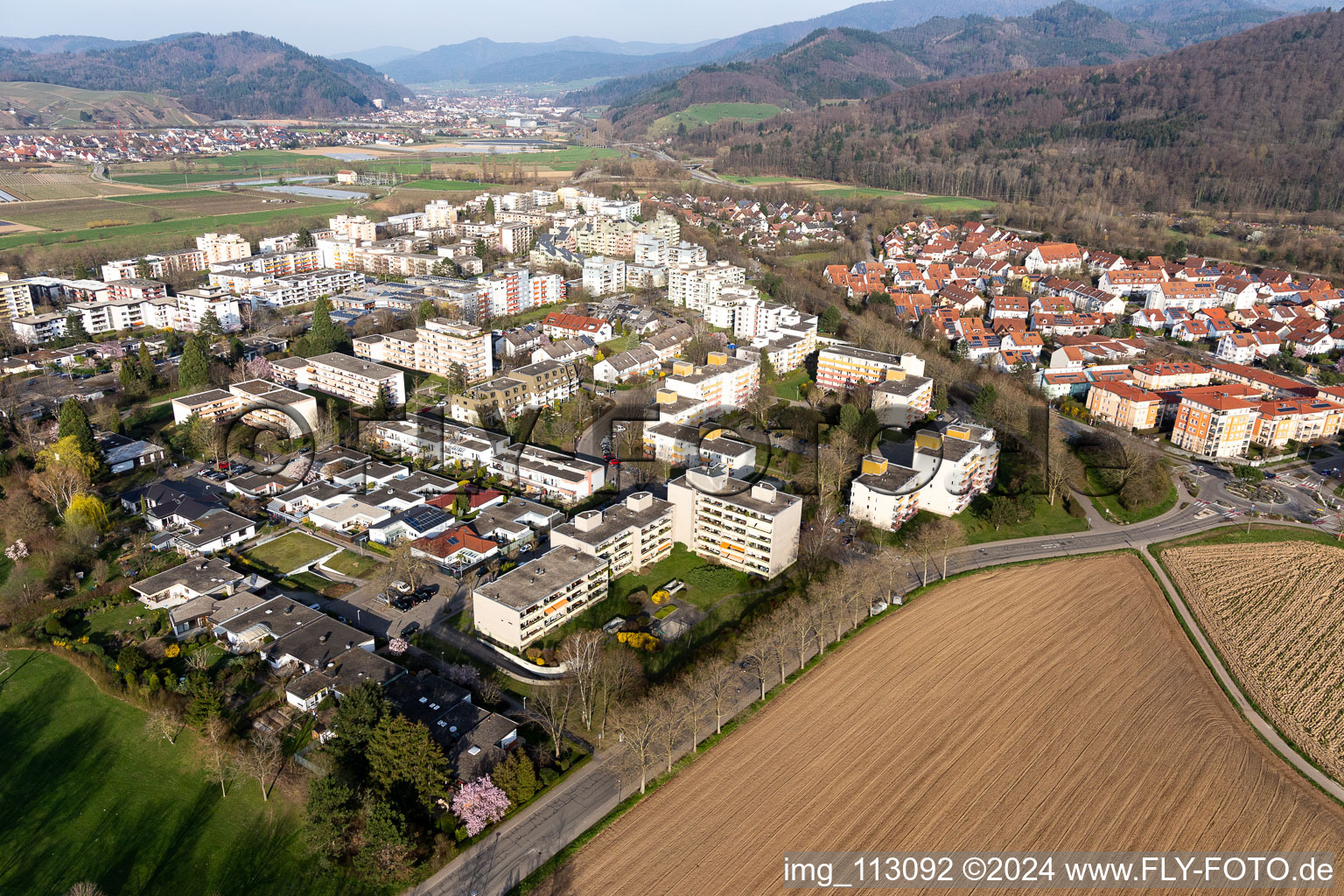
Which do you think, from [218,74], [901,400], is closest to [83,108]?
[218,74]

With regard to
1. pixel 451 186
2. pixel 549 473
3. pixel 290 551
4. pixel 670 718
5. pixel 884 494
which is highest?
pixel 451 186

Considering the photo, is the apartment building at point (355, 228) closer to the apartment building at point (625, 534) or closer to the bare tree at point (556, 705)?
the apartment building at point (625, 534)

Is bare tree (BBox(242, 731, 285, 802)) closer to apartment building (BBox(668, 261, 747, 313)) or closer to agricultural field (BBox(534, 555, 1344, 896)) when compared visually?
agricultural field (BBox(534, 555, 1344, 896))

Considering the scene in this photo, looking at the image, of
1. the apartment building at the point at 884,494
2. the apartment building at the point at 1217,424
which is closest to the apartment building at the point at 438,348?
the apartment building at the point at 884,494

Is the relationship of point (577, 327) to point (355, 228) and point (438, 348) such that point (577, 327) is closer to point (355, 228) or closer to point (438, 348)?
point (438, 348)

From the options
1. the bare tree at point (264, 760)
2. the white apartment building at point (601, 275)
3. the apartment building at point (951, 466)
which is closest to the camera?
the bare tree at point (264, 760)

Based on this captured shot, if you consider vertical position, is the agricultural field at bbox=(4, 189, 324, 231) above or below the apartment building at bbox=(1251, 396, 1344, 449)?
above

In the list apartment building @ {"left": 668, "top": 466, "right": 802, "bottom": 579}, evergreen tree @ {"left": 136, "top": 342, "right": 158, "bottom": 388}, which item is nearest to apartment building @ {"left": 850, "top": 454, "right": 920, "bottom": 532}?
apartment building @ {"left": 668, "top": 466, "right": 802, "bottom": 579}
